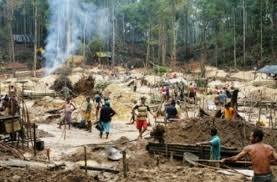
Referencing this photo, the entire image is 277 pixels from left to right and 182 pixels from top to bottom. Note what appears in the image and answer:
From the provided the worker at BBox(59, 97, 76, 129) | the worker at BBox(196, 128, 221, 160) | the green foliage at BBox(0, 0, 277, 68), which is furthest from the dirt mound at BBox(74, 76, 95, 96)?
the green foliage at BBox(0, 0, 277, 68)

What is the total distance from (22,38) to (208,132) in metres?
63.3

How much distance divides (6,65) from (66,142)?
4848 cm

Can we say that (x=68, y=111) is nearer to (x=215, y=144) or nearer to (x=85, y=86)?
(x=215, y=144)

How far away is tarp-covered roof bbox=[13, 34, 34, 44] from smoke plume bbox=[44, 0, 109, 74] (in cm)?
378

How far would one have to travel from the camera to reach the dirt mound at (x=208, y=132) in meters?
16.5

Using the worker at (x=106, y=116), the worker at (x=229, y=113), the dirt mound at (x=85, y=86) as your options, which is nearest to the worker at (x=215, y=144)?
the worker at (x=229, y=113)

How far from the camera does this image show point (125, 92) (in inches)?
1271

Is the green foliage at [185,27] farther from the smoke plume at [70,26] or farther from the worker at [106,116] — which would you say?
the worker at [106,116]

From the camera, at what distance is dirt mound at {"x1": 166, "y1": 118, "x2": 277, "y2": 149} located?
54.1 feet

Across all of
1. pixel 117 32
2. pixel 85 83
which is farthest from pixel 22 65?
pixel 85 83

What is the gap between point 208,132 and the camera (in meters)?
17.2

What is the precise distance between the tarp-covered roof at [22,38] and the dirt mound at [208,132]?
202 feet

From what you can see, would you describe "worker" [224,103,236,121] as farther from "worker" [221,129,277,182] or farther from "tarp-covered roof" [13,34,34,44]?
"tarp-covered roof" [13,34,34,44]

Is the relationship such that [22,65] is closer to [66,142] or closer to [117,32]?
[117,32]
